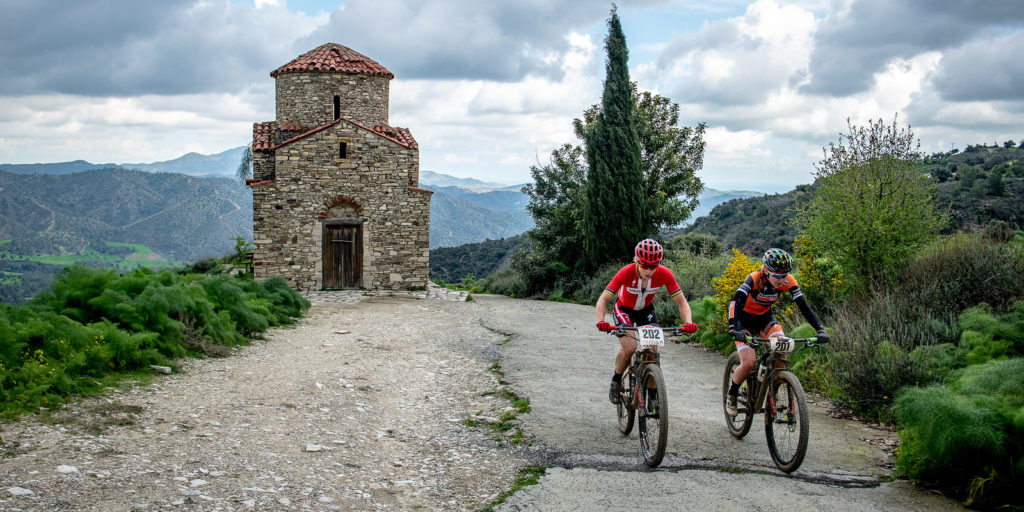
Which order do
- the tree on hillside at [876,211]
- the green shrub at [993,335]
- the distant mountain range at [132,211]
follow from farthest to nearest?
the distant mountain range at [132,211] < the tree on hillside at [876,211] < the green shrub at [993,335]

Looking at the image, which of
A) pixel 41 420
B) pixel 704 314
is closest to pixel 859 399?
pixel 704 314

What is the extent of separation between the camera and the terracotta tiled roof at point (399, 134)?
20.9 metres

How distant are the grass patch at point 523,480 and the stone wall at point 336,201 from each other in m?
15.4

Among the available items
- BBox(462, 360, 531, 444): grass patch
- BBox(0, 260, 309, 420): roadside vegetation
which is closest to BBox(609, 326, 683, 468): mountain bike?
BBox(462, 360, 531, 444): grass patch

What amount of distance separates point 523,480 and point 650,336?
1636 millimetres

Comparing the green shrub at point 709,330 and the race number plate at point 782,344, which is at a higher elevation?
the race number plate at point 782,344

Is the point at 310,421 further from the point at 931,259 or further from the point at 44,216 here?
the point at 44,216

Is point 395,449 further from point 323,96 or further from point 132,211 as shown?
point 132,211

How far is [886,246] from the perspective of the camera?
1020cm

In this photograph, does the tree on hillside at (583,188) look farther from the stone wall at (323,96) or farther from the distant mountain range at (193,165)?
the distant mountain range at (193,165)

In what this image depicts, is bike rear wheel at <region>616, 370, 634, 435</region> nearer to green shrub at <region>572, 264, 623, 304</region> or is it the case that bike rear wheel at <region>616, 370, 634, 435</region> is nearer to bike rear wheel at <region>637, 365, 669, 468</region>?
bike rear wheel at <region>637, 365, 669, 468</region>

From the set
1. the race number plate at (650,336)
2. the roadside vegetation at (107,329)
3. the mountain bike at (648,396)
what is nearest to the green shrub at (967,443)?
the mountain bike at (648,396)

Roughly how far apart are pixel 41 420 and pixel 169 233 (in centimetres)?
8291

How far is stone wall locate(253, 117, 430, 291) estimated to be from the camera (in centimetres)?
1916
